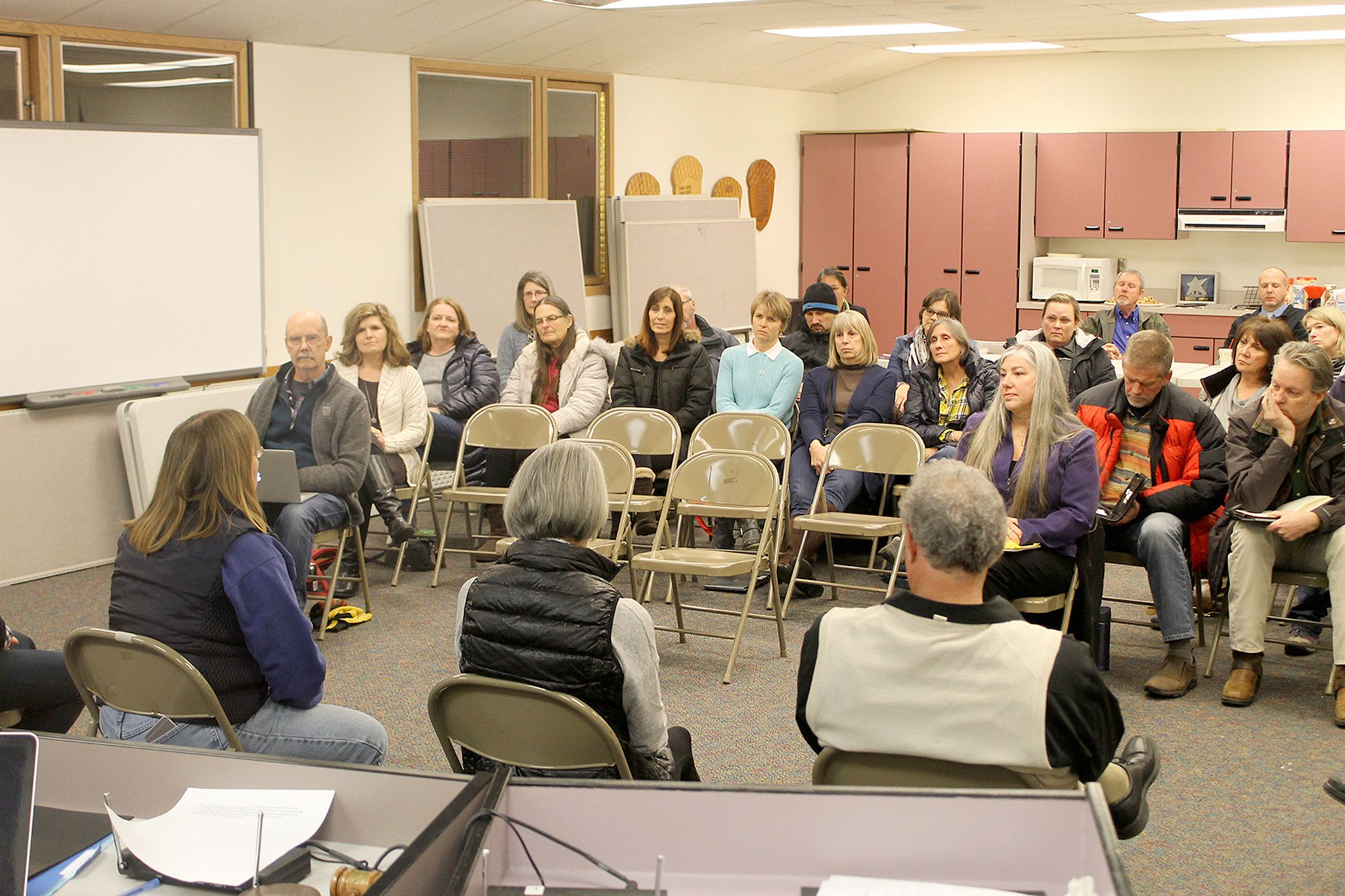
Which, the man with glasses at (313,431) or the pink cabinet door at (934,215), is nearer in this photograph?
the man with glasses at (313,431)

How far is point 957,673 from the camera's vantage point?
7.12 ft

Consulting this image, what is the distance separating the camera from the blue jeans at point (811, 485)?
581 cm

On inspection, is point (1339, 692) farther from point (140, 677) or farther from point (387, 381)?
point (387, 381)

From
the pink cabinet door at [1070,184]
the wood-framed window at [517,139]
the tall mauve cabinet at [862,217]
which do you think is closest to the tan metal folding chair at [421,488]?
the wood-framed window at [517,139]

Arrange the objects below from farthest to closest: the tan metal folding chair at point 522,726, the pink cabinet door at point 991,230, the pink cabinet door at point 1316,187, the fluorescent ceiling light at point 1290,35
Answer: the pink cabinet door at point 991,230 → the pink cabinet door at point 1316,187 → the fluorescent ceiling light at point 1290,35 → the tan metal folding chair at point 522,726

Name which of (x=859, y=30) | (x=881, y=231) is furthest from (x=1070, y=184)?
(x=859, y=30)

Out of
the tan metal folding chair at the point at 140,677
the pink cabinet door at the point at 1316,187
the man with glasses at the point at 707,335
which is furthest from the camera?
the pink cabinet door at the point at 1316,187

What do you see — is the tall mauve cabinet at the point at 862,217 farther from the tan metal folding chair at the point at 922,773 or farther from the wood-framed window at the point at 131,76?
the tan metal folding chair at the point at 922,773

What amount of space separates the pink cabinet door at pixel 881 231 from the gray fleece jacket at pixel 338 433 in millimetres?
7260

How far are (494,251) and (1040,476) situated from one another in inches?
194

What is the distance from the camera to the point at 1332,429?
14.5 ft

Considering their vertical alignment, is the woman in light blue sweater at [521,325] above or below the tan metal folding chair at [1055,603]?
above

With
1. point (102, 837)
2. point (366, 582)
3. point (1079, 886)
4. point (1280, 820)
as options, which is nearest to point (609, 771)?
point (102, 837)

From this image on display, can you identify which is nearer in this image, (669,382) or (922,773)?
(922,773)
